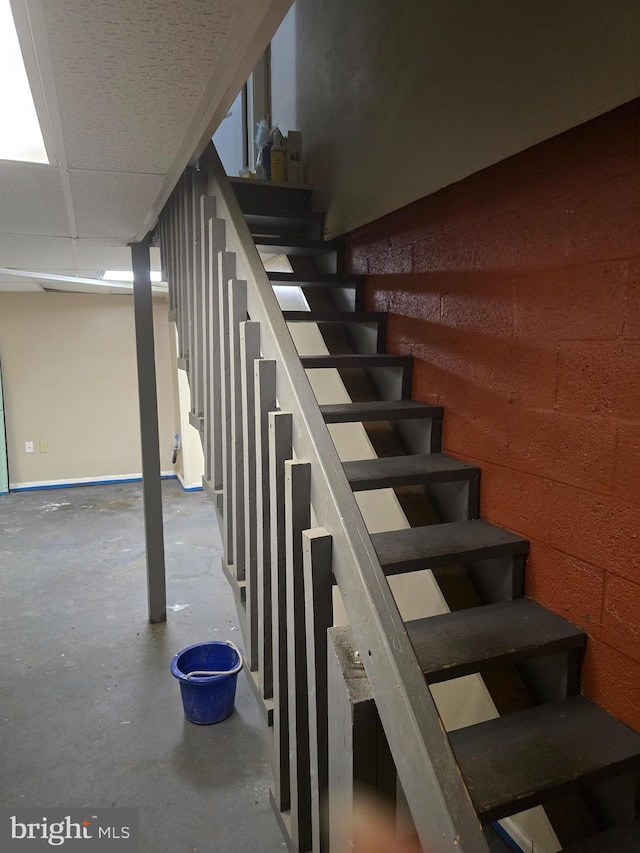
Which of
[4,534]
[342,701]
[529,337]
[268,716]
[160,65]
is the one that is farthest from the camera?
[4,534]

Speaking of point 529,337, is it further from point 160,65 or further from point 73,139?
point 73,139

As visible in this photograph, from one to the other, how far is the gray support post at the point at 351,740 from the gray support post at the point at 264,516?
20.6 inches

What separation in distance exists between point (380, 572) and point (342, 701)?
0.21 metres

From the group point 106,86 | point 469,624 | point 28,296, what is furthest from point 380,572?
point 28,296

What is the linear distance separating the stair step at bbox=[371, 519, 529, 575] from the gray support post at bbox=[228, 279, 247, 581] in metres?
0.45

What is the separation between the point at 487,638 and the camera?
1.61m

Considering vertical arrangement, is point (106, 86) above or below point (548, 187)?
above

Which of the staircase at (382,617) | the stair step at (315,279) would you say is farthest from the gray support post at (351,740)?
the stair step at (315,279)

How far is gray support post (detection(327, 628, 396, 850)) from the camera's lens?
2.80ft

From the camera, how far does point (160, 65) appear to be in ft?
3.96

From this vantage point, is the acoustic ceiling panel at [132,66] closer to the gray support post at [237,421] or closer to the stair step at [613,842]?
the gray support post at [237,421]

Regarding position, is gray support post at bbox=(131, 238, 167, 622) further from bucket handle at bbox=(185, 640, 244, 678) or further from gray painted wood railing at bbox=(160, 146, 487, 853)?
gray painted wood railing at bbox=(160, 146, 487, 853)

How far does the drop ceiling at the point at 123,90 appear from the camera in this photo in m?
1.04

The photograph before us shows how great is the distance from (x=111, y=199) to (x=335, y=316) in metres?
1.05
